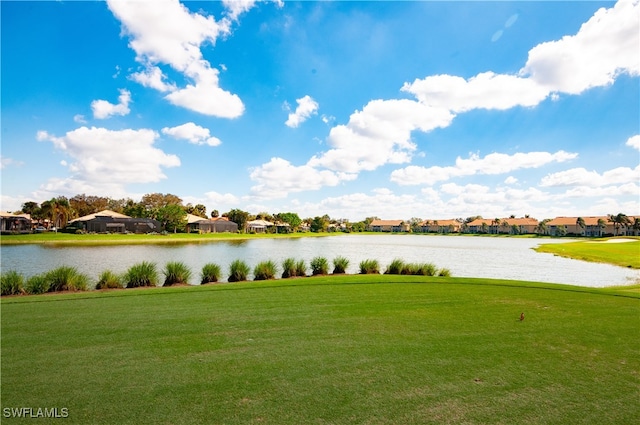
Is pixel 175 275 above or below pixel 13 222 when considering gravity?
→ below

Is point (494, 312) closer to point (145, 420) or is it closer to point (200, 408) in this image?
point (200, 408)

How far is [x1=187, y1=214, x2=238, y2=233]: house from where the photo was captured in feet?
306

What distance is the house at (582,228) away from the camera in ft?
347

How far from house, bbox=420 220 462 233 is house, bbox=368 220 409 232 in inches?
373

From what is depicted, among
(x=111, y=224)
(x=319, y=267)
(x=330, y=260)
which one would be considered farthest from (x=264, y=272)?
(x=111, y=224)

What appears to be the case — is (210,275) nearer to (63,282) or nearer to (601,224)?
(63,282)

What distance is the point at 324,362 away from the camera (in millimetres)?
4898

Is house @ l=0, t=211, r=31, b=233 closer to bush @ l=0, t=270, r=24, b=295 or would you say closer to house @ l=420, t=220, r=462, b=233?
bush @ l=0, t=270, r=24, b=295

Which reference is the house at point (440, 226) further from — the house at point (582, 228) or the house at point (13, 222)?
the house at point (13, 222)

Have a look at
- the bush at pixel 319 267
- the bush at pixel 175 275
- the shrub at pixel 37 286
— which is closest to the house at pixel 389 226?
the bush at pixel 319 267

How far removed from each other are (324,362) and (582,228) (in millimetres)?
133626

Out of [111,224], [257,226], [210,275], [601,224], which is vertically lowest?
[210,275]

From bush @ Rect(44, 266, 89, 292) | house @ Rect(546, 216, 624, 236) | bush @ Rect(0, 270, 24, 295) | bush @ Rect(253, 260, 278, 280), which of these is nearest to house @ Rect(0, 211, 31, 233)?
bush @ Rect(0, 270, 24, 295)

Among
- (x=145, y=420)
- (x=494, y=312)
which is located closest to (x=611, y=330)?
(x=494, y=312)
